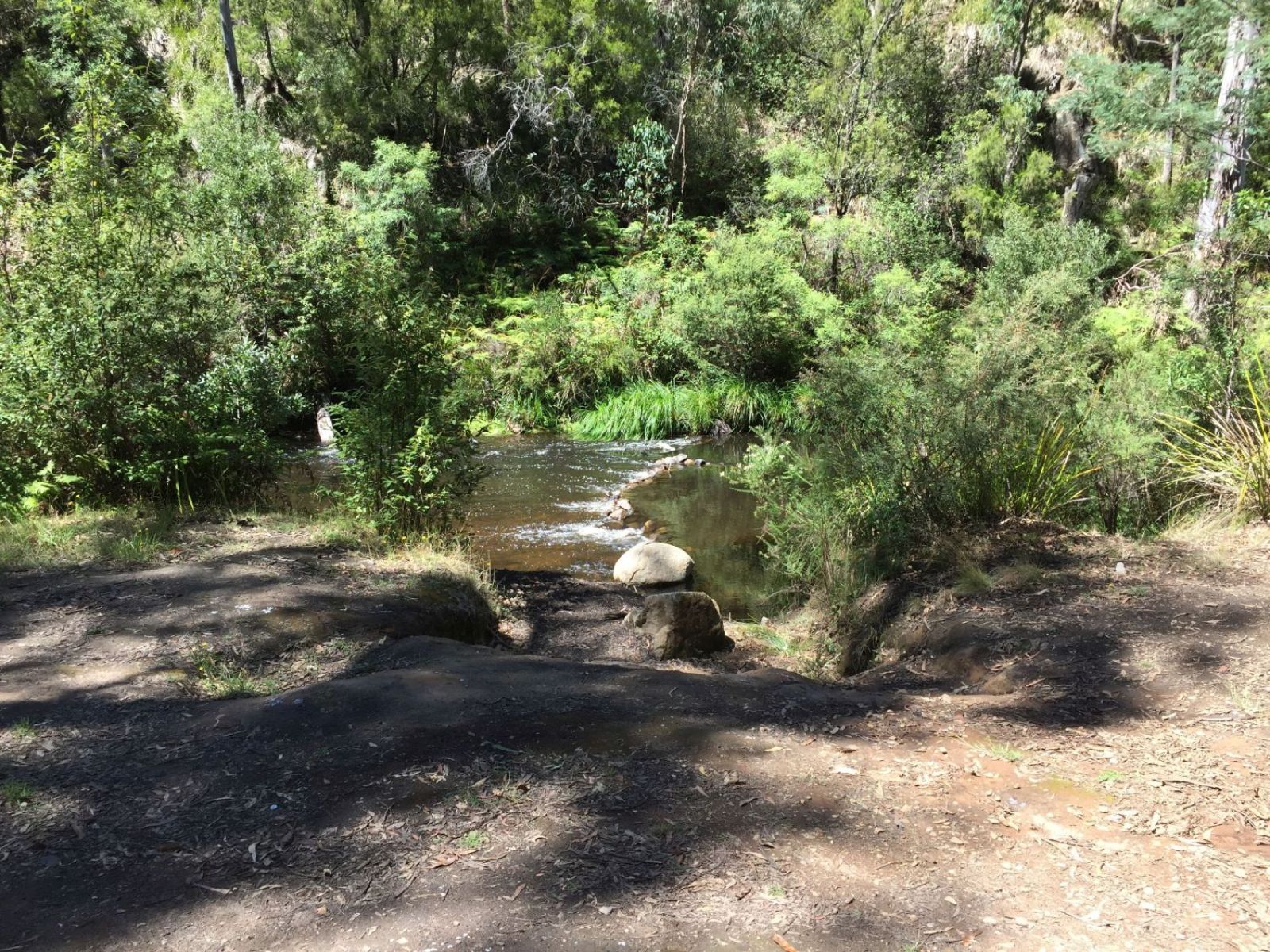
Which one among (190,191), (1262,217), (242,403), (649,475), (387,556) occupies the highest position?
(190,191)

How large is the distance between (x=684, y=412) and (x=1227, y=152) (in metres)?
10.4

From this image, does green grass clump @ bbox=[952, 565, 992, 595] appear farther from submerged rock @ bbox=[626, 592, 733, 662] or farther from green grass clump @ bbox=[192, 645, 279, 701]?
green grass clump @ bbox=[192, 645, 279, 701]

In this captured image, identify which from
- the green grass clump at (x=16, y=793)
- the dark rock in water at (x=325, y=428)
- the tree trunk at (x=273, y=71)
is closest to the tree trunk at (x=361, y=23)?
the tree trunk at (x=273, y=71)

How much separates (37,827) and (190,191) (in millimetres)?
11861

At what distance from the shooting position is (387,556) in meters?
7.07

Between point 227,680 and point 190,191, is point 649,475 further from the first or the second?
point 227,680

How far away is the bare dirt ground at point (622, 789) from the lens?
8.43ft

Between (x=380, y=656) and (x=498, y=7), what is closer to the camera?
(x=380, y=656)

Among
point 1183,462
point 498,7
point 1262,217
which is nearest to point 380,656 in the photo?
point 1183,462

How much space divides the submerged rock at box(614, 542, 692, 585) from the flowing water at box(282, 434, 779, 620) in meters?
0.29

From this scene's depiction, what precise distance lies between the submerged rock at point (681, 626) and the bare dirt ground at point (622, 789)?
6.18ft

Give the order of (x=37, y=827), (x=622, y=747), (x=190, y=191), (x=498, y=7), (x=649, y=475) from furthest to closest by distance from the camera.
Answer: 1. (x=498, y=7)
2. (x=649, y=475)
3. (x=190, y=191)
4. (x=622, y=747)
5. (x=37, y=827)

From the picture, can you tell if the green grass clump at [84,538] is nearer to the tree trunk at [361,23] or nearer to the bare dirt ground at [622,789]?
the bare dirt ground at [622,789]

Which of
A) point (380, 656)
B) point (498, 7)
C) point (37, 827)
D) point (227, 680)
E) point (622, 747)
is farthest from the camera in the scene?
point (498, 7)
